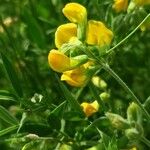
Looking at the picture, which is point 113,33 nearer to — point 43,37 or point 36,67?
point 43,37

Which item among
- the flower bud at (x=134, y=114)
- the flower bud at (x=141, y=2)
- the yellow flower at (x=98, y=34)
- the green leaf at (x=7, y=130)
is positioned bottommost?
the green leaf at (x=7, y=130)

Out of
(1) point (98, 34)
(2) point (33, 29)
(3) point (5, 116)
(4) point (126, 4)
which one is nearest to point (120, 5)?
(4) point (126, 4)

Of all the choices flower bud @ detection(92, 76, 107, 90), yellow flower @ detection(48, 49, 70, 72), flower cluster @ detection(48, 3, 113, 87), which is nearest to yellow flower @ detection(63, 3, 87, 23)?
flower cluster @ detection(48, 3, 113, 87)

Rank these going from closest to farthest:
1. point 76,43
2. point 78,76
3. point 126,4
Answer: point 76,43
point 78,76
point 126,4

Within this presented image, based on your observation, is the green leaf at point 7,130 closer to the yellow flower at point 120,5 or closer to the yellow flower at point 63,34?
the yellow flower at point 63,34

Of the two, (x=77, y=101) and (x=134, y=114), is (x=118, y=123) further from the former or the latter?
(x=77, y=101)

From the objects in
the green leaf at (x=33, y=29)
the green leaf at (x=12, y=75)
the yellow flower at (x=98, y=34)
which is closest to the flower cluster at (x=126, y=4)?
the yellow flower at (x=98, y=34)

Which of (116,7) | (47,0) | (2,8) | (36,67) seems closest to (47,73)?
(36,67)
